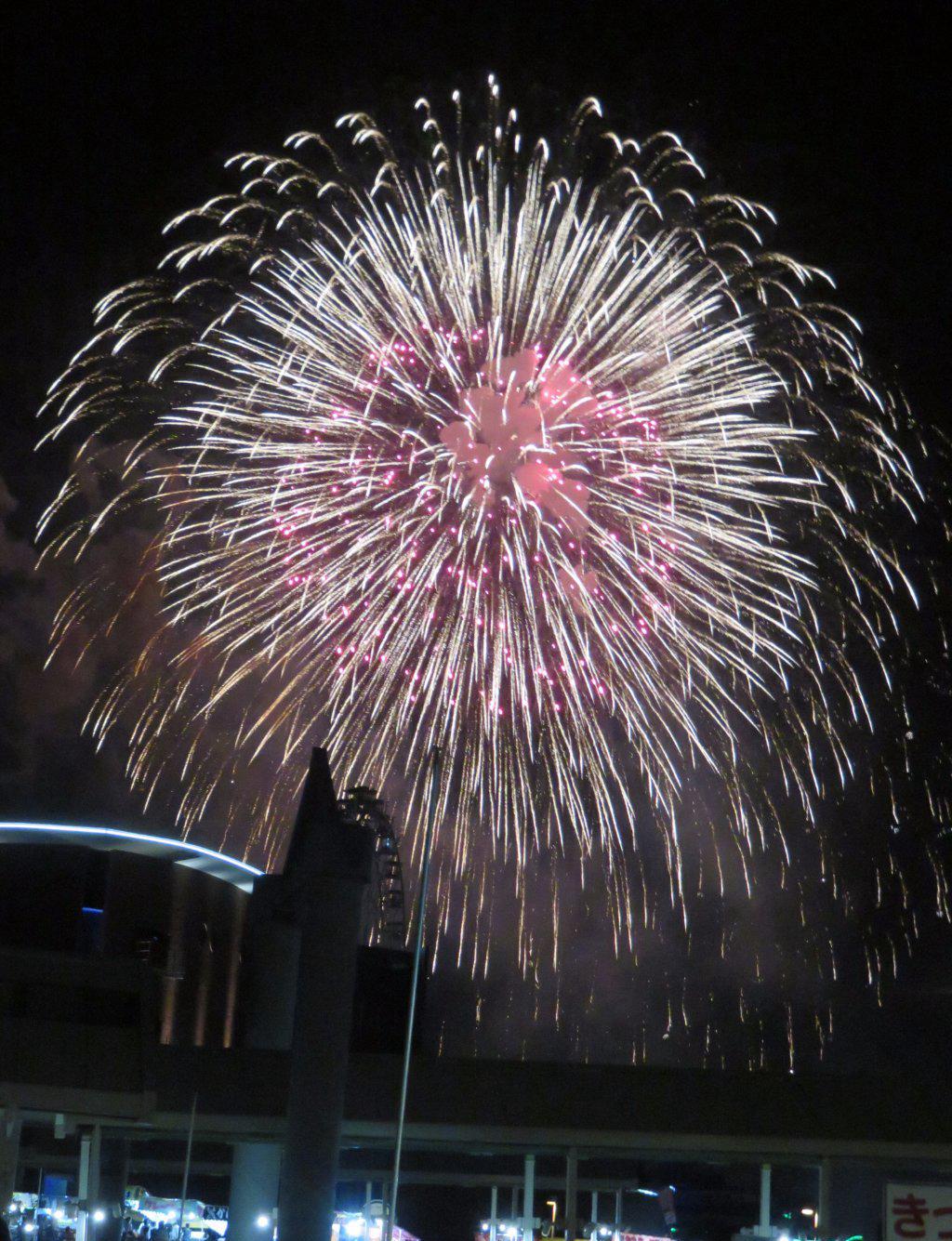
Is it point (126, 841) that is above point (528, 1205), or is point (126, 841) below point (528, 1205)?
above

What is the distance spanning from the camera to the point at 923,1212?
7742mm

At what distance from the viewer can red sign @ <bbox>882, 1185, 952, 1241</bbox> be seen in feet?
25.3

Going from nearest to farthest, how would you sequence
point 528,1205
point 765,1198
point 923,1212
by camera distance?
1. point 923,1212
2. point 765,1198
3. point 528,1205

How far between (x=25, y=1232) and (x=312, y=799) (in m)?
18.9

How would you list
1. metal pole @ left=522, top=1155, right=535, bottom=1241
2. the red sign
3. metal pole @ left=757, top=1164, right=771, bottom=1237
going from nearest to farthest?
the red sign, metal pole @ left=757, top=1164, right=771, bottom=1237, metal pole @ left=522, top=1155, right=535, bottom=1241

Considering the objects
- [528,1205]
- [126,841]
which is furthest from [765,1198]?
[126,841]

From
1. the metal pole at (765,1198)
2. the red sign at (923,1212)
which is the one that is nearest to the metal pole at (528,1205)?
the metal pole at (765,1198)

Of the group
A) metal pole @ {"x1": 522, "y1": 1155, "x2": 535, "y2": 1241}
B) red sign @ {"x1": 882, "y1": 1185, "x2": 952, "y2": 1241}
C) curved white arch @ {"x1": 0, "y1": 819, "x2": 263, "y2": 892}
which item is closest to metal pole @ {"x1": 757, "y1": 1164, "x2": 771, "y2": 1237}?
metal pole @ {"x1": 522, "y1": 1155, "x2": 535, "y2": 1241}

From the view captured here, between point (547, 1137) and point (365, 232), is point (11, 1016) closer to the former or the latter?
point (547, 1137)

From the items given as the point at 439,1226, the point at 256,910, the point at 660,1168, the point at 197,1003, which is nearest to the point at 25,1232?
the point at 197,1003

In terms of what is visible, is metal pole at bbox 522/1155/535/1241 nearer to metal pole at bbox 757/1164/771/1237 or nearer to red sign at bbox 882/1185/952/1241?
metal pole at bbox 757/1164/771/1237

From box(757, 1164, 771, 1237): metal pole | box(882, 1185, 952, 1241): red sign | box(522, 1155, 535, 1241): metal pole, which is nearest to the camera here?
box(882, 1185, 952, 1241): red sign

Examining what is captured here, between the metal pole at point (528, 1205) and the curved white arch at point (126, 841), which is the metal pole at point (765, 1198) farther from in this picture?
the curved white arch at point (126, 841)

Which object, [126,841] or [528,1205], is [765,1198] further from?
[126,841]
